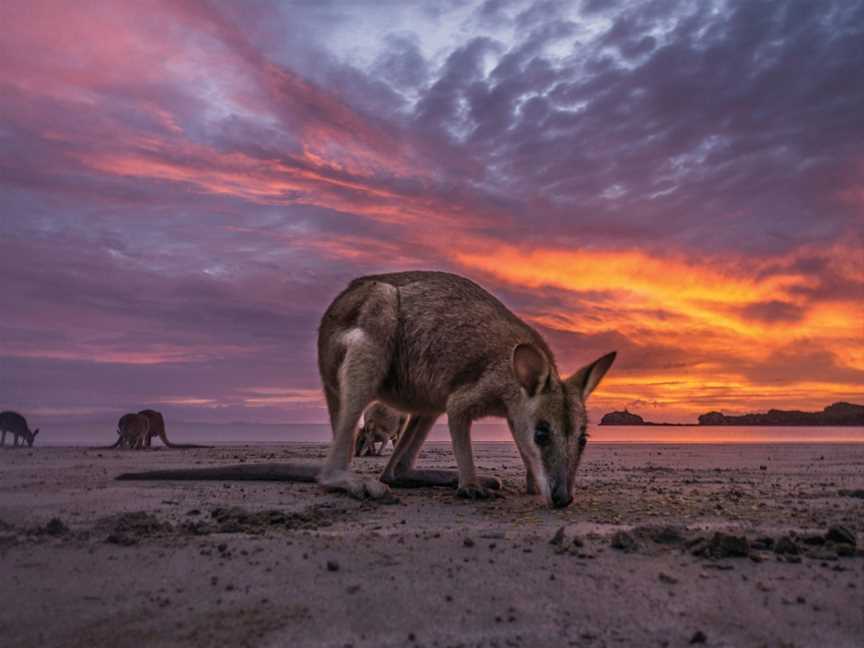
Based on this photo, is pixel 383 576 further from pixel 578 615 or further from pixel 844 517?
pixel 844 517

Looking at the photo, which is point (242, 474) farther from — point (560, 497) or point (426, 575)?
point (426, 575)

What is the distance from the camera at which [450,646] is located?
2.58m

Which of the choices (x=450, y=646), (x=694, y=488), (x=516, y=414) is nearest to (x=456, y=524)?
(x=516, y=414)

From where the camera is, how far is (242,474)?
7.57 meters

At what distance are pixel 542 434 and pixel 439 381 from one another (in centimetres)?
132

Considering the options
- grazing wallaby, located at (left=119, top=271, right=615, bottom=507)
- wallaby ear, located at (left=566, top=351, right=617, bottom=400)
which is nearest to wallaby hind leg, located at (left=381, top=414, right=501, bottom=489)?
grazing wallaby, located at (left=119, top=271, right=615, bottom=507)

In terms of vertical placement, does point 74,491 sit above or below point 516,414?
below

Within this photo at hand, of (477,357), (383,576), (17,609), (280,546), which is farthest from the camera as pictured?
(477,357)

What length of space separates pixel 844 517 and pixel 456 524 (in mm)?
2649

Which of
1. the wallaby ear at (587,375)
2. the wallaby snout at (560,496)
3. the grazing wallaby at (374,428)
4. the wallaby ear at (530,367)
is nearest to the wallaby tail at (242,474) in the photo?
the wallaby ear at (530,367)

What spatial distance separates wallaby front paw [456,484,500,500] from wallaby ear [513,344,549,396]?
982mm

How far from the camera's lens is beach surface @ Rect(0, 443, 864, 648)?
2.75 m

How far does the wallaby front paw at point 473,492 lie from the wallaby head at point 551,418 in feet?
1.58

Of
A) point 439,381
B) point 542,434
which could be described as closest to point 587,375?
point 542,434
